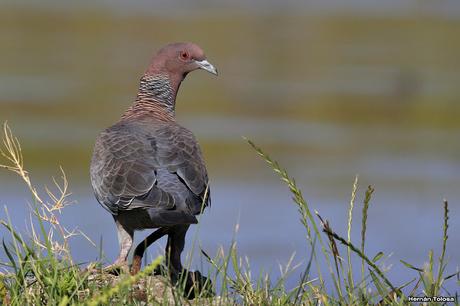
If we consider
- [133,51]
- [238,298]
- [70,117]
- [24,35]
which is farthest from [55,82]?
[238,298]

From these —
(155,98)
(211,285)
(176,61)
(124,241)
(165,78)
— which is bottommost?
(211,285)

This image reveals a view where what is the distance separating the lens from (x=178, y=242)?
7.12 metres

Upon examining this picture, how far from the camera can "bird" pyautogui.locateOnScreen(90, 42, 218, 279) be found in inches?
268

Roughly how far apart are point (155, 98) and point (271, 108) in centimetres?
1094

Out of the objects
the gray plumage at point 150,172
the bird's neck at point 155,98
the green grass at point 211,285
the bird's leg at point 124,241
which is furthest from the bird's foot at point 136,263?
the bird's neck at point 155,98

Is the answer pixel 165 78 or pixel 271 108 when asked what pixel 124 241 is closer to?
pixel 165 78

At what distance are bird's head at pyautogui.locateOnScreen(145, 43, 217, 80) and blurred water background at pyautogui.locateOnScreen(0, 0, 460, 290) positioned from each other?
1.27 meters

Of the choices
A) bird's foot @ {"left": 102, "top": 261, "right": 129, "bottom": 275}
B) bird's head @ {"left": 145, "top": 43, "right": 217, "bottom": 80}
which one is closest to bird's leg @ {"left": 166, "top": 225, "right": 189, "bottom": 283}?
bird's foot @ {"left": 102, "top": 261, "right": 129, "bottom": 275}

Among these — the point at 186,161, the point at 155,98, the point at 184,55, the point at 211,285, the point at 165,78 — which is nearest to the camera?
the point at 211,285

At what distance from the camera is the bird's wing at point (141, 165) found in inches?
270

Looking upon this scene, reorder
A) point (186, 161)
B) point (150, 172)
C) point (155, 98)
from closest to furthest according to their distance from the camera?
point (150, 172) → point (186, 161) → point (155, 98)

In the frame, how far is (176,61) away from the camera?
8.45 m

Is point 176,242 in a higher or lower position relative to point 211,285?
higher

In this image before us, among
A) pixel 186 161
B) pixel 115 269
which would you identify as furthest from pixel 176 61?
pixel 115 269
